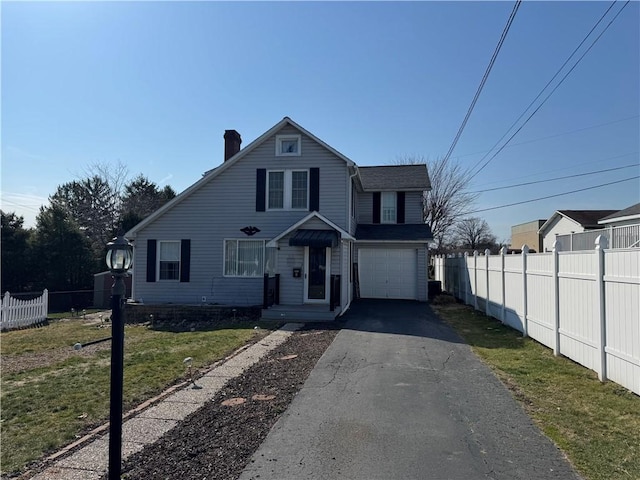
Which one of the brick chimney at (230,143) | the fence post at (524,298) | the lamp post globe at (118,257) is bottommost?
the fence post at (524,298)

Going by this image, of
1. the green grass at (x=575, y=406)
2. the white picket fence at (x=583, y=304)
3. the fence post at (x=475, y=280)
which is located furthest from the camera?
the fence post at (x=475, y=280)

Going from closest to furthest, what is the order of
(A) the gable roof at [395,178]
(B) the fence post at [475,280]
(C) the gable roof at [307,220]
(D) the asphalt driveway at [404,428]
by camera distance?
(D) the asphalt driveway at [404,428], (C) the gable roof at [307,220], (B) the fence post at [475,280], (A) the gable roof at [395,178]

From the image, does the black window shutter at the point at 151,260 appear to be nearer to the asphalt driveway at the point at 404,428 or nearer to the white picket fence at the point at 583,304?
the asphalt driveway at the point at 404,428

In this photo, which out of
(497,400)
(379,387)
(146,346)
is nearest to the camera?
(497,400)

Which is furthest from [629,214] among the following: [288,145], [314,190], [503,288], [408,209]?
[288,145]

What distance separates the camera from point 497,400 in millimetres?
5582

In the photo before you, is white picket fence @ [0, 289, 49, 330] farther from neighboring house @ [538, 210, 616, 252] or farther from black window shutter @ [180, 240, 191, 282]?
neighboring house @ [538, 210, 616, 252]

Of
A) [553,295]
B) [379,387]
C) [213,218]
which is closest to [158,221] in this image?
[213,218]

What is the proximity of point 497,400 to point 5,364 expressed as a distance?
9.46 metres

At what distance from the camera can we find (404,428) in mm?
4629

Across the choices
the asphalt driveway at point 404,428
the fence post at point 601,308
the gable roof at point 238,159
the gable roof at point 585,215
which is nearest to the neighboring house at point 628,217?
the gable roof at point 585,215

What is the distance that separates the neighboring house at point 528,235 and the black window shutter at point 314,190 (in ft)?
116

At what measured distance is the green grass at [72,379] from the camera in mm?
4664

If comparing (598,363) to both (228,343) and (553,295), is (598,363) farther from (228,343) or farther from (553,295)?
(228,343)
